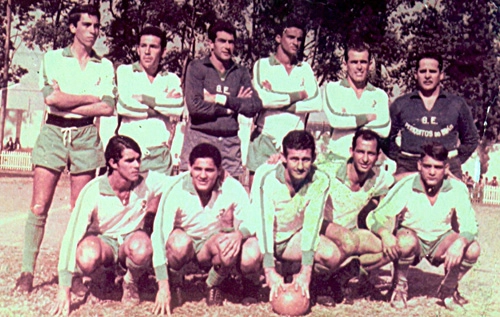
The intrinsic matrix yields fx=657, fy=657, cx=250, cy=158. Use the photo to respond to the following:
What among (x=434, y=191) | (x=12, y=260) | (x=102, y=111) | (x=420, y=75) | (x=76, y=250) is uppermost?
(x=420, y=75)

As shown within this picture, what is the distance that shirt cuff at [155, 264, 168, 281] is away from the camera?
4.19 meters

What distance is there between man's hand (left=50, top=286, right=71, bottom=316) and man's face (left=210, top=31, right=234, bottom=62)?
205cm

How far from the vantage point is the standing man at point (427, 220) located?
15.6 feet

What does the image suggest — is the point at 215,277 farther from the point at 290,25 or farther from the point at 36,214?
the point at 290,25

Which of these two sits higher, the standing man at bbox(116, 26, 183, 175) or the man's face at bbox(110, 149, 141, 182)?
the standing man at bbox(116, 26, 183, 175)

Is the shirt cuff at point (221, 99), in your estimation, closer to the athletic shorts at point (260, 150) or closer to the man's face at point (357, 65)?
the athletic shorts at point (260, 150)

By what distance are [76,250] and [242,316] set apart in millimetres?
1163

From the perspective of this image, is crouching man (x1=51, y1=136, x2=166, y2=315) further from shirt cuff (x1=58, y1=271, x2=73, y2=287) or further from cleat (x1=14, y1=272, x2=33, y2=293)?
cleat (x1=14, y1=272, x2=33, y2=293)

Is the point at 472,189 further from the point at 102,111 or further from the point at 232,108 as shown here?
the point at 102,111

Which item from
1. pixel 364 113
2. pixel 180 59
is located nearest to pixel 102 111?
pixel 180 59

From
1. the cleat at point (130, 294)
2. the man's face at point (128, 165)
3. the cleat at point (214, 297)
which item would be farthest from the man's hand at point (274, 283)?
the man's face at point (128, 165)

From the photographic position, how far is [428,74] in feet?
16.9

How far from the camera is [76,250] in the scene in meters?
4.24

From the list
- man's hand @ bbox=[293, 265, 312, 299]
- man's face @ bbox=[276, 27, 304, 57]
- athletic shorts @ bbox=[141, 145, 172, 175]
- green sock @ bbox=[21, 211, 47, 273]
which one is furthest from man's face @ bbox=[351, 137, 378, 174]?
green sock @ bbox=[21, 211, 47, 273]
